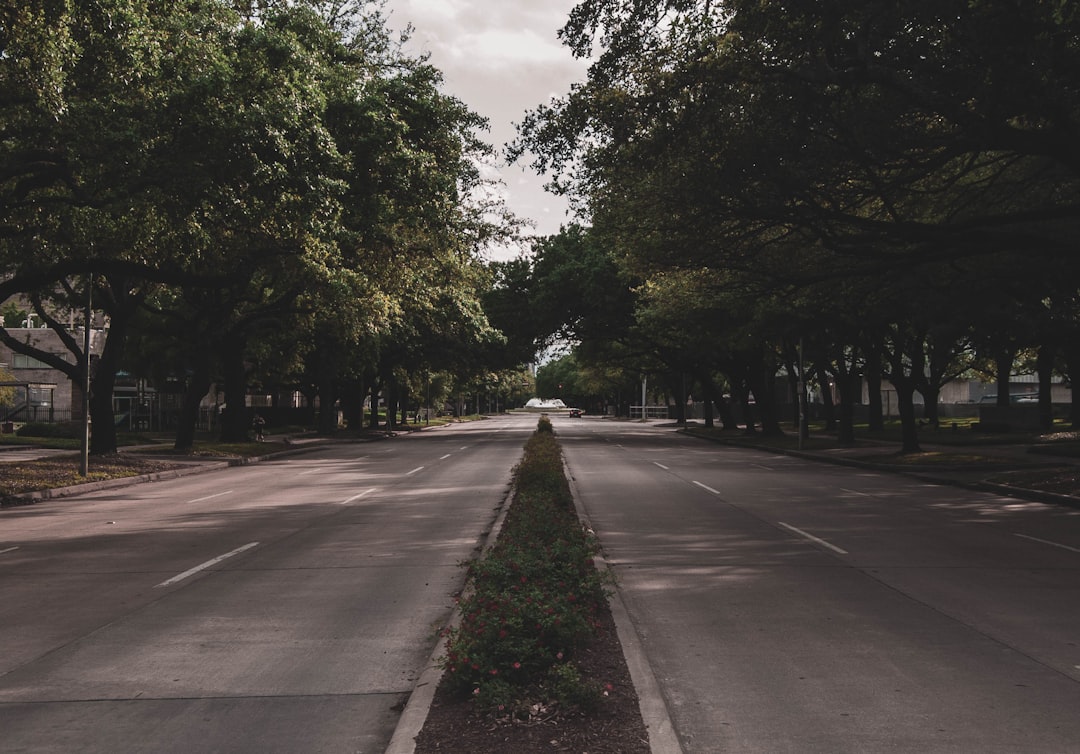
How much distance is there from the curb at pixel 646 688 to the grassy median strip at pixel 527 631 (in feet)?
0.79

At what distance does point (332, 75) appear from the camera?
1644 centimetres

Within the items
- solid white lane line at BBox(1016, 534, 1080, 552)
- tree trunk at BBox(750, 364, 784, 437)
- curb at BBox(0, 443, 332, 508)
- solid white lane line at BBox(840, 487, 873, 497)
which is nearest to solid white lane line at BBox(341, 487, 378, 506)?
curb at BBox(0, 443, 332, 508)

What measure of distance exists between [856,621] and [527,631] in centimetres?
326

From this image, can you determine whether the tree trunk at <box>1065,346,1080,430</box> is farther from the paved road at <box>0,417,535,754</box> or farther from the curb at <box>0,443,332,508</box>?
the curb at <box>0,443,332,508</box>

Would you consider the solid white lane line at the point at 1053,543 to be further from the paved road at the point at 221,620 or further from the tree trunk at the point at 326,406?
the tree trunk at the point at 326,406

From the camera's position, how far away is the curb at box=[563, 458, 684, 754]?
425 cm

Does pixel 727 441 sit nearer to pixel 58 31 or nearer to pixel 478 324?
pixel 478 324

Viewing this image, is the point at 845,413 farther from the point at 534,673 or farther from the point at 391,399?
the point at 391,399

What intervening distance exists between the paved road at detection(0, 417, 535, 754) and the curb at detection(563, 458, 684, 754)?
1.42 m

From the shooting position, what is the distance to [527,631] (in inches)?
212

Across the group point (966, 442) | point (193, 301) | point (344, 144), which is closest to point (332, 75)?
point (344, 144)

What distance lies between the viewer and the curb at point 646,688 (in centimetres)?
425

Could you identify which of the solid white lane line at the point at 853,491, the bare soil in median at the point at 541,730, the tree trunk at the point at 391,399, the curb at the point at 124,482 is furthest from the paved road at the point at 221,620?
the tree trunk at the point at 391,399

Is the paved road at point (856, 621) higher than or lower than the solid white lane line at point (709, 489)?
higher
